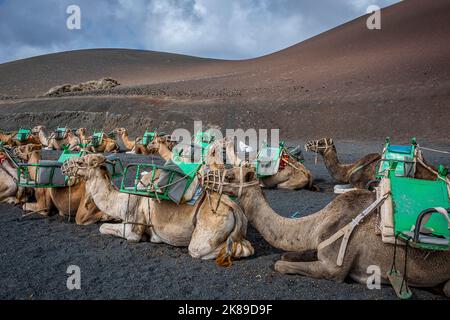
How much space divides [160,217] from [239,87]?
3596cm

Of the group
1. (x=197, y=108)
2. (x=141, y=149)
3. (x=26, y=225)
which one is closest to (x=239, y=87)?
(x=197, y=108)

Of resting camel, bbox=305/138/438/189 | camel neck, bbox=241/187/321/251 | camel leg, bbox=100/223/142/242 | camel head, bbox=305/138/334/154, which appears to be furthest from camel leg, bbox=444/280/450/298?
camel head, bbox=305/138/334/154

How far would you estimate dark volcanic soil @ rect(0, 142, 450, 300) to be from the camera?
13.9ft

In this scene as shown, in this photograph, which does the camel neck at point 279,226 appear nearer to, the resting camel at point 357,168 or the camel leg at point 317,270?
the camel leg at point 317,270

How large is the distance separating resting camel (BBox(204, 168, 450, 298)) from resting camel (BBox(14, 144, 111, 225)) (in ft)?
9.32

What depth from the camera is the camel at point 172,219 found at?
496 cm

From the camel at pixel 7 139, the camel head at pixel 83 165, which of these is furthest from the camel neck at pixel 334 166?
the camel at pixel 7 139

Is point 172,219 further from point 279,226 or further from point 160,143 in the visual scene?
point 160,143

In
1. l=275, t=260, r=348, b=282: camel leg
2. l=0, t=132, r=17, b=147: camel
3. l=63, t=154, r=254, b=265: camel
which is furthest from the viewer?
l=0, t=132, r=17, b=147: camel

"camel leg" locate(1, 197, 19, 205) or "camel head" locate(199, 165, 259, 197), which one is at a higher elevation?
"camel head" locate(199, 165, 259, 197)

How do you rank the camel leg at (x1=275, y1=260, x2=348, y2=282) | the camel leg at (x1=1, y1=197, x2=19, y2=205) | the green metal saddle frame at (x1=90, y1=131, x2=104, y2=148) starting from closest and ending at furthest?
the camel leg at (x1=275, y1=260, x2=348, y2=282)
the camel leg at (x1=1, y1=197, x2=19, y2=205)
the green metal saddle frame at (x1=90, y1=131, x2=104, y2=148)

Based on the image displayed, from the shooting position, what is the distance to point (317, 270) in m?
4.23

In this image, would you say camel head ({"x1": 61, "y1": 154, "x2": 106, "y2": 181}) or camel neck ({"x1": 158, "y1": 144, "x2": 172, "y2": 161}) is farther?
camel neck ({"x1": 158, "y1": 144, "x2": 172, "y2": 161})

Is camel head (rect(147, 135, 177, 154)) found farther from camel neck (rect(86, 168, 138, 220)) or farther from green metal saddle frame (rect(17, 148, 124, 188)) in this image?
camel neck (rect(86, 168, 138, 220))
